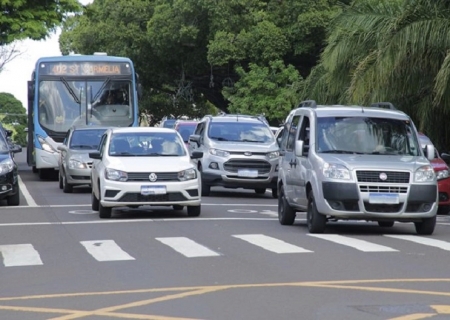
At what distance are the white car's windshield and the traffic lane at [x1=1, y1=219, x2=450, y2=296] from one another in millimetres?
3029

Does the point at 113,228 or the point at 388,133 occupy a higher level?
the point at 388,133

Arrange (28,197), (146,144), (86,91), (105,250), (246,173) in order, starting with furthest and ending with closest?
(86,91) → (246,173) → (28,197) → (146,144) → (105,250)

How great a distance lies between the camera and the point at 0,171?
23.1m

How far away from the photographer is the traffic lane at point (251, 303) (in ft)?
32.7

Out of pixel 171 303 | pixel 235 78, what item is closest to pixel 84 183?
pixel 171 303

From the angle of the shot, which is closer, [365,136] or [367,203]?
[367,203]

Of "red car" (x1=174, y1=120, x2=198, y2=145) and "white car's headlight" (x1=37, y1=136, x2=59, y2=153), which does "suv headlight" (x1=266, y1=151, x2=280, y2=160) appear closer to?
"white car's headlight" (x1=37, y1=136, x2=59, y2=153)

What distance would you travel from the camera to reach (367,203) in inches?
680

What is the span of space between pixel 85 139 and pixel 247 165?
4944 millimetres

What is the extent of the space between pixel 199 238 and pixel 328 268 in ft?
13.3

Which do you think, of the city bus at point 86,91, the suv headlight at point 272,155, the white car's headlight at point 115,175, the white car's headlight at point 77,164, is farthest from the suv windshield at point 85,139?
the white car's headlight at point 115,175

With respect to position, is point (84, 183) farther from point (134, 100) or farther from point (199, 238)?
point (199, 238)

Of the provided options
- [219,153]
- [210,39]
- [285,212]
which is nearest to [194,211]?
[285,212]

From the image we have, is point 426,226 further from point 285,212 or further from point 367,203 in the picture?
point 285,212
